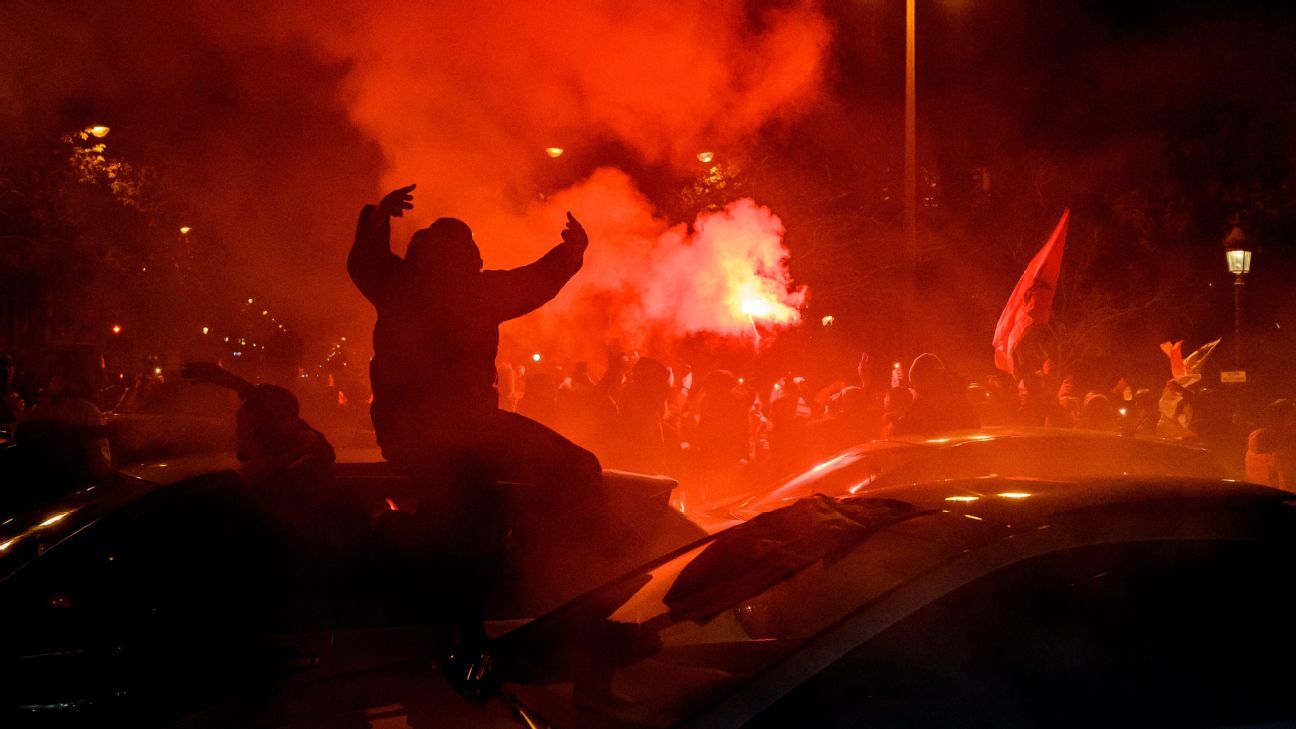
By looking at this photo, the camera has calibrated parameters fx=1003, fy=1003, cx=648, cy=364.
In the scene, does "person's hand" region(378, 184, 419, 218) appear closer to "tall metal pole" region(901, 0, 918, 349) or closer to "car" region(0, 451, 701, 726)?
"car" region(0, 451, 701, 726)

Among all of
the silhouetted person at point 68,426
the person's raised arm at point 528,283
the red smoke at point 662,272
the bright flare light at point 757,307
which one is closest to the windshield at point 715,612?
the person's raised arm at point 528,283

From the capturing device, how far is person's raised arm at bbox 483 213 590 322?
346cm

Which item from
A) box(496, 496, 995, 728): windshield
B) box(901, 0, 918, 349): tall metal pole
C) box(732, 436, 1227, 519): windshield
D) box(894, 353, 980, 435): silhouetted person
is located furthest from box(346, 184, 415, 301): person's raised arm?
box(901, 0, 918, 349): tall metal pole

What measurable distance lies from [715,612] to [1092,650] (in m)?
0.93

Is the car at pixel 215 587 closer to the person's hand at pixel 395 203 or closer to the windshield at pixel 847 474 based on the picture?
the person's hand at pixel 395 203

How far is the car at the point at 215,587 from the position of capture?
10.2 ft

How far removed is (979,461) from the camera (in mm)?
5922

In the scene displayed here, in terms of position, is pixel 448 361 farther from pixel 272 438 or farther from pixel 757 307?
pixel 757 307

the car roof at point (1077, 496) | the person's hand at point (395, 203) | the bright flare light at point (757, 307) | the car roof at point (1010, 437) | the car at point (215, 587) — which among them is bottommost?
the car at point (215, 587)

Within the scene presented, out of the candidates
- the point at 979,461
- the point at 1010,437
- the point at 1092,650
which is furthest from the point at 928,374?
the point at 1092,650

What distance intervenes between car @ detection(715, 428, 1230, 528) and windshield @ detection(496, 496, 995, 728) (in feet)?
9.30

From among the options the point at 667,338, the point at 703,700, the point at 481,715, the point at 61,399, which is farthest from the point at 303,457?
the point at 667,338

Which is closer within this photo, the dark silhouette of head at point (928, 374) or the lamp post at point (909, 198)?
the dark silhouette of head at point (928, 374)

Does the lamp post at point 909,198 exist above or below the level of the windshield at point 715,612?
above
